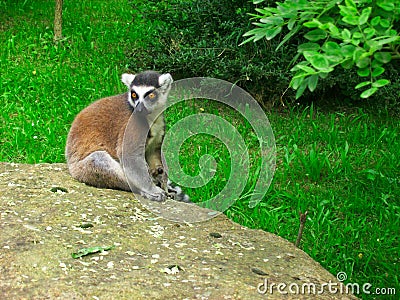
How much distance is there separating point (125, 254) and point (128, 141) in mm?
1406

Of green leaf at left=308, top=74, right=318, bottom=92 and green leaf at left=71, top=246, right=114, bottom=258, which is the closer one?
green leaf at left=308, top=74, right=318, bottom=92

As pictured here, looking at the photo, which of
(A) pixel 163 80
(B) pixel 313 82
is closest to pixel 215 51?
(A) pixel 163 80

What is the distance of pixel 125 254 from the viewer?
330cm

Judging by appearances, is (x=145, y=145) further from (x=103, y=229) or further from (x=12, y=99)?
(x=12, y=99)

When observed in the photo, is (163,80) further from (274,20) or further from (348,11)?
(348,11)

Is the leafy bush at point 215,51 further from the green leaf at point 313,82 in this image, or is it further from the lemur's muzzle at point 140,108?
the green leaf at point 313,82

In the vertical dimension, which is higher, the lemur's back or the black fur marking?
the black fur marking

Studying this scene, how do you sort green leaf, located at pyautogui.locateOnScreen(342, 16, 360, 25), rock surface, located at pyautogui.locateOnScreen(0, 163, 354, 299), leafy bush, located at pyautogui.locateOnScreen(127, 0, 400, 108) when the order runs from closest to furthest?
green leaf, located at pyautogui.locateOnScreen(342, 16, 360, 25)
rock surface, located at pyautogui.locateOnScreen(0, 163, 354, 299)
leafy bush, located at pyautogui.locateOnScreen(127, 0, 400, 108)

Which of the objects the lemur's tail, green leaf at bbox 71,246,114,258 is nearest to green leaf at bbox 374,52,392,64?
green leaf at bbox 71,246,114,258

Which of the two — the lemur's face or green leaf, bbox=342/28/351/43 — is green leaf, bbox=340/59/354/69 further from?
the lemur's face

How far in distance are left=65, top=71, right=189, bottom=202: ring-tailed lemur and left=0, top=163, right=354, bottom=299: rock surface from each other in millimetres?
170

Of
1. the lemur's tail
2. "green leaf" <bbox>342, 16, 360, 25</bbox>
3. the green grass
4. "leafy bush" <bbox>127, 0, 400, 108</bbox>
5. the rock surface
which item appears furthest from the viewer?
"leafy bush" <bbox>127, 0, 400, 108</bbox>

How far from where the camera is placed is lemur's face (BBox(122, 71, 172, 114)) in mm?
4473

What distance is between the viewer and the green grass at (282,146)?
14.9 feet
